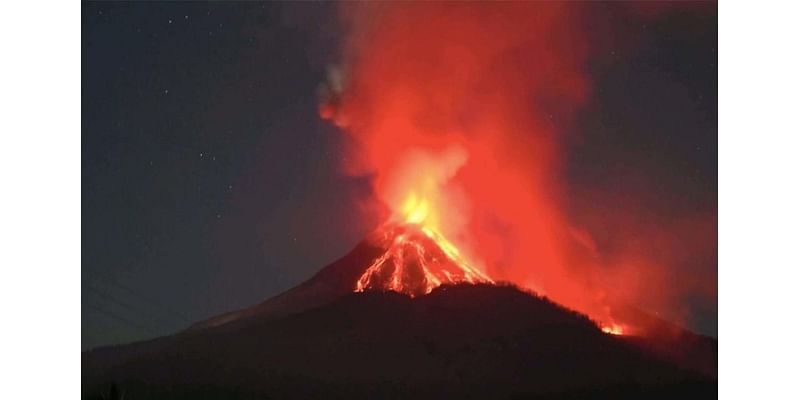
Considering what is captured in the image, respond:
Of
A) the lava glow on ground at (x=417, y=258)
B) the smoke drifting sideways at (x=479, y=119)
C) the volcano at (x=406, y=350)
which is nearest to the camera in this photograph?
the volcano at (x=406, y=350)

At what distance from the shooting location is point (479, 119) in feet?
25.9

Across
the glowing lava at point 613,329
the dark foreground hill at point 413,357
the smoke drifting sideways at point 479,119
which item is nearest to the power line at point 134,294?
the dark foreground hill at point 413,357

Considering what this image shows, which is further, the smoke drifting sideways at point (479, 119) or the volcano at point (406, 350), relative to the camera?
the smoke drifting sideways at point (479, 119)

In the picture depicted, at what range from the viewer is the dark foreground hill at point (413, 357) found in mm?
7715

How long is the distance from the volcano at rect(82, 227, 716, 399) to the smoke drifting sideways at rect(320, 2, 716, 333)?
266 mm

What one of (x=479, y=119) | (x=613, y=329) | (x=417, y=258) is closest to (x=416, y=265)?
(x=417, y=258)

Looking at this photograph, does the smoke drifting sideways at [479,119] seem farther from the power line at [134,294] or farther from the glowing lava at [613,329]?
the power line at [134,294]

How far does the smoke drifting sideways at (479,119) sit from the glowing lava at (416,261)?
10cm

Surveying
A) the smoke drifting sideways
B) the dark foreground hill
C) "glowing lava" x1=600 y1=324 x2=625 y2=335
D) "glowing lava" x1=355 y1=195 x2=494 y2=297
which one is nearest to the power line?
the dark foreground hill

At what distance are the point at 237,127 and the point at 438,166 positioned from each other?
1.75 metres

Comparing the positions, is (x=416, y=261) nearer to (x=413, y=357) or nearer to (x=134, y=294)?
(x=413, y=357)

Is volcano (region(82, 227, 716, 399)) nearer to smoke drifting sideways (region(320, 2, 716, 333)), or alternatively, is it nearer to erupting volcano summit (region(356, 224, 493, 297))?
erupting volcano summit (region(356, 224, 493, 297))

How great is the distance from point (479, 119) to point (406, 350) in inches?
80.7
